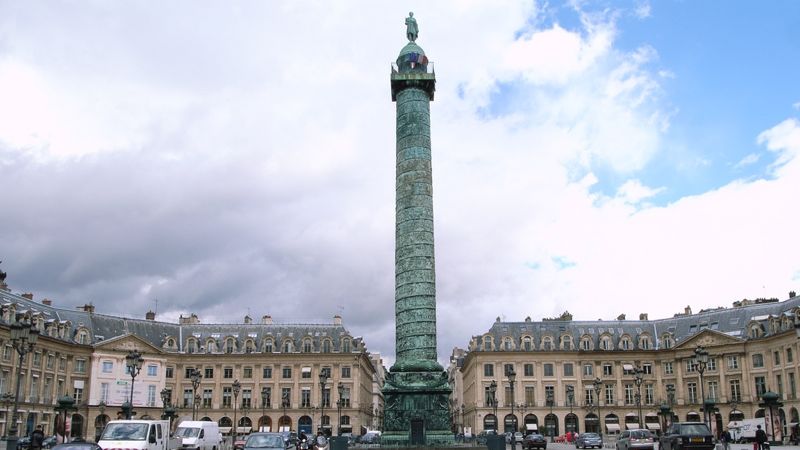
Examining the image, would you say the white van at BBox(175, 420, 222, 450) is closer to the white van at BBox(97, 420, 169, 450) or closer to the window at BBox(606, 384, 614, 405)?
the white van at BBox(97, 420, 169, 450)

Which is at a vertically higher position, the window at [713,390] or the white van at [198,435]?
the window at [713,390]

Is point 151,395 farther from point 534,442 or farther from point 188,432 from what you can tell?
point 188,432

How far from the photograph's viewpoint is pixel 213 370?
5684 centimetres

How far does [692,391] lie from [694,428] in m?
38.4

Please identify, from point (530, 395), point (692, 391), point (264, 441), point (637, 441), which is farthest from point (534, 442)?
point (692, 391)

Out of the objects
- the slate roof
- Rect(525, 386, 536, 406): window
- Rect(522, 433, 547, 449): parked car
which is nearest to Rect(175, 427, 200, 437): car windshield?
Rect(522, 433, 547, 449): parked car

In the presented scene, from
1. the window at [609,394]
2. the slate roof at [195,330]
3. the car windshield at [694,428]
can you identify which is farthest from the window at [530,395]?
the car windshield at [694,428]

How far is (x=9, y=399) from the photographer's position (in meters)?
40.6

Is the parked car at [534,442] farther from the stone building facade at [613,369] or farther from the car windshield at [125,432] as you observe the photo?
the car windshield at [125,432]

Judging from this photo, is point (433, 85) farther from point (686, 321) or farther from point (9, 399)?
point (686, 321)

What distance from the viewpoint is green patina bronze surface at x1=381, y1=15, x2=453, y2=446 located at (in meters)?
26.4

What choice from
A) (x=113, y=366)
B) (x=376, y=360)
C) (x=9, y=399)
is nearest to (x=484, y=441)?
(x=9, y=399)

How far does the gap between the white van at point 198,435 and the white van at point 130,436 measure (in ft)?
18.1

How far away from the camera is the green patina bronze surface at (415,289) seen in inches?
1040
